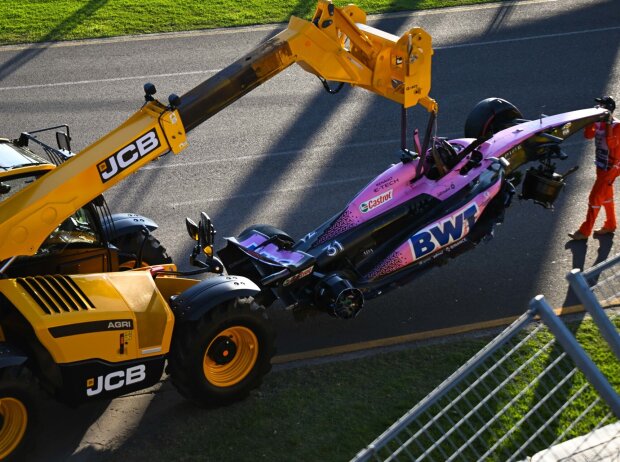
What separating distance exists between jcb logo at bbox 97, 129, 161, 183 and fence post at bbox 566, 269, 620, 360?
4.07 meters

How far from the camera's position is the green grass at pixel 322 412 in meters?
7.66

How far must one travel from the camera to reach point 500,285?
402 inches

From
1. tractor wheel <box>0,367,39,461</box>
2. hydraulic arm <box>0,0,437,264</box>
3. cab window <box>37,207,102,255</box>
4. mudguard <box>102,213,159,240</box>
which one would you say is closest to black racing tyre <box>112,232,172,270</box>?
mudguard <box>102,213,159,240</box>

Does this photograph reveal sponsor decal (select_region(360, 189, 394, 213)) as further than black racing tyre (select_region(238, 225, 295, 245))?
Yes

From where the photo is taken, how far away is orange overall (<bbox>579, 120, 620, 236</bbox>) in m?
10.6

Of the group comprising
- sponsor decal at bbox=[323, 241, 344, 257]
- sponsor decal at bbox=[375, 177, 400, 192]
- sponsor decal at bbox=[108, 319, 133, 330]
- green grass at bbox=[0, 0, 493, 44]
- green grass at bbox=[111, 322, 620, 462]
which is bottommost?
green grass at bbox=[111, 322, 620, 462]

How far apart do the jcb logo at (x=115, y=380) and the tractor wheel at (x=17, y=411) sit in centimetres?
45

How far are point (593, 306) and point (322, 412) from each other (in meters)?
3.90

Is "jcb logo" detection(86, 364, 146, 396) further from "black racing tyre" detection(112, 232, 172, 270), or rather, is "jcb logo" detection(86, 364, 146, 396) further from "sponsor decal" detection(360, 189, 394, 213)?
"sponsor decal" detection(360, 189, 394, 213)

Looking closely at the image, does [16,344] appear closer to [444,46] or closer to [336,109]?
[336,109]

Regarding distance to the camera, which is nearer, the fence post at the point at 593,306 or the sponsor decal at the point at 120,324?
the fence post at the point at 593,306

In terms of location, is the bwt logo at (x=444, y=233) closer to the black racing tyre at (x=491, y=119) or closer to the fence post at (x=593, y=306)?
the black racing tyre at (x=491, y=119)

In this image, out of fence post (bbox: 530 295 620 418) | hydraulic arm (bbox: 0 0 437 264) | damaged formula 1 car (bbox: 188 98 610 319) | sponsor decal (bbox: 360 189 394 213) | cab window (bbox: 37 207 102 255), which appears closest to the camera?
fence post (bbox: 530 295 620 418)

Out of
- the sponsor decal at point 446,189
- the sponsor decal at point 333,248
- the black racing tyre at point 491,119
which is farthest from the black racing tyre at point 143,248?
the black racing tyre at point 491,119
